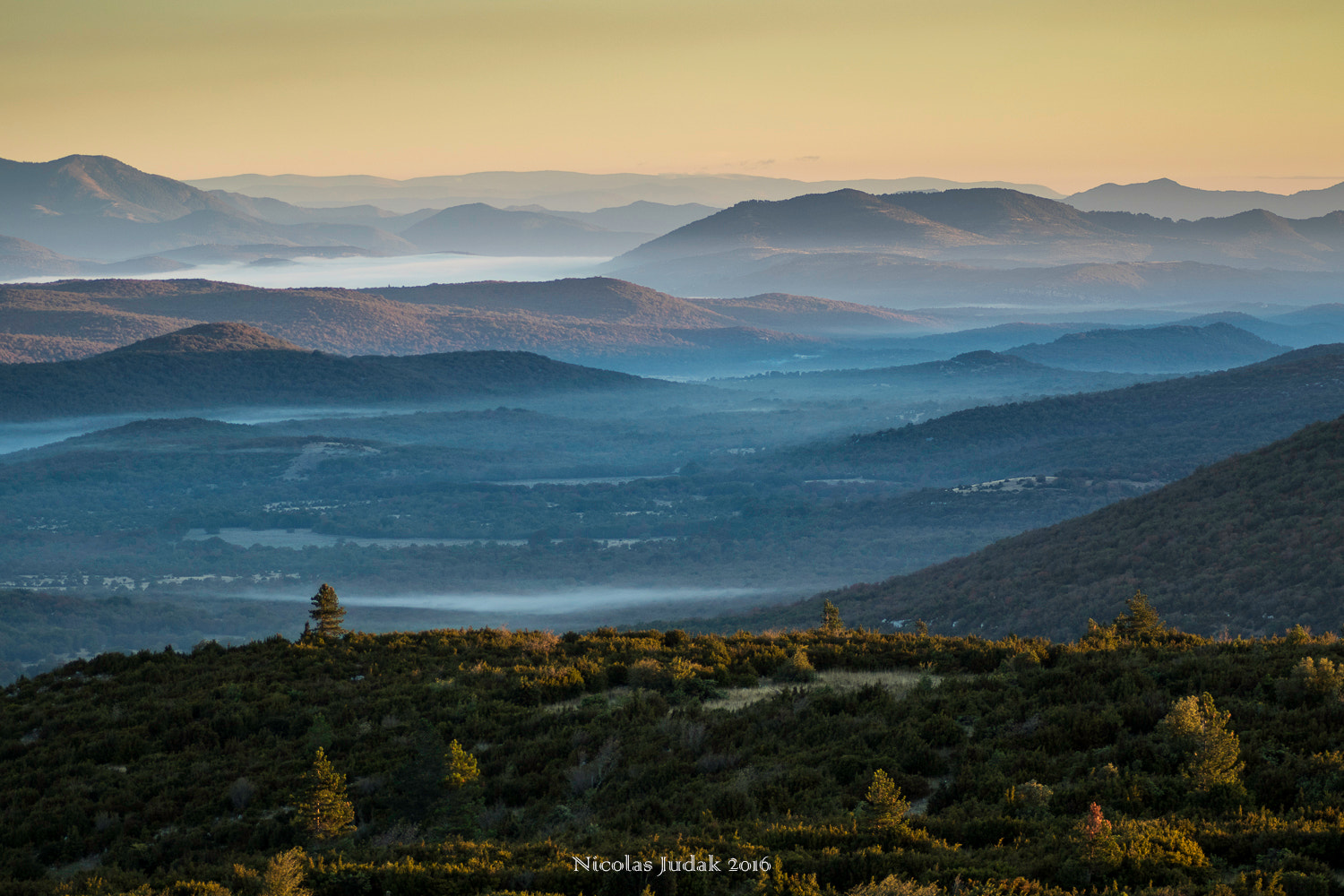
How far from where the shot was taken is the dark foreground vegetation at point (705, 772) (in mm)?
8875

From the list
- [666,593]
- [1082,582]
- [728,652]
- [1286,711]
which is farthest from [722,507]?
[1286,711]

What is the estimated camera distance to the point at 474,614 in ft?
238

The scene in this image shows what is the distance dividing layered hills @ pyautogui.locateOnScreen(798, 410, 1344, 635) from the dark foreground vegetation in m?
16.0

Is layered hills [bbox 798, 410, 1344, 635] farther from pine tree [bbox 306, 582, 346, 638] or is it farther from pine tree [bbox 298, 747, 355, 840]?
pine tree [bbox 298, 747, 355, 840]

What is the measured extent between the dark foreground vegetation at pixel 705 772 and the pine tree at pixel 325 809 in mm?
29

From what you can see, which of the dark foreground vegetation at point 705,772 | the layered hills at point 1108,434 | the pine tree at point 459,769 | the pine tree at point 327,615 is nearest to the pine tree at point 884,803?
the dark foreground vegetation at point 705,772

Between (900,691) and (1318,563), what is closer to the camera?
(900,691)

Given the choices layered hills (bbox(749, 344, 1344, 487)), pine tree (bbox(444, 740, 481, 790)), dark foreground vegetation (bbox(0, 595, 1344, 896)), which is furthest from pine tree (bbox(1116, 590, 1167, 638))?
layered hills (bbox(749, 344, 1344, 487))

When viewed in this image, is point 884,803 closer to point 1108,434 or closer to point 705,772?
point 705,772

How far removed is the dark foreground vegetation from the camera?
29.1 ft

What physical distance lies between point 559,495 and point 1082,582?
Result: 8810 centimetres

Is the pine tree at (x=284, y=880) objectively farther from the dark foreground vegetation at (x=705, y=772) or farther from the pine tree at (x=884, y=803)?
the pine tree at (x=884, y=803)

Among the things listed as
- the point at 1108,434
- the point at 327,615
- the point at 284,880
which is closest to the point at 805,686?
the point at 284,880

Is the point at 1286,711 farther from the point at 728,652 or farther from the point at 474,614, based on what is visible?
the point at 474,614
